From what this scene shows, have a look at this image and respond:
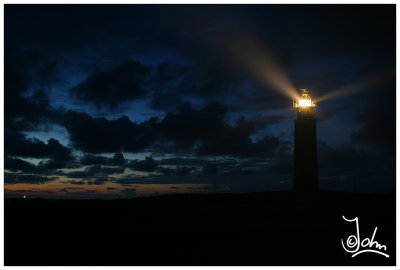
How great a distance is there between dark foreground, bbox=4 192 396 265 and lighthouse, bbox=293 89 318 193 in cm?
293

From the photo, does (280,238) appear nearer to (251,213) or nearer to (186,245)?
(186,245)

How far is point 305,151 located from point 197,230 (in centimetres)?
1456

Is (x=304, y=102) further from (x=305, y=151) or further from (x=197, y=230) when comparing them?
(x=197, y=230)

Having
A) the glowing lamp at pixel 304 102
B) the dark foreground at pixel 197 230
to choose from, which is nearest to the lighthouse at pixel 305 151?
the glowing lamp at pixel 304 102

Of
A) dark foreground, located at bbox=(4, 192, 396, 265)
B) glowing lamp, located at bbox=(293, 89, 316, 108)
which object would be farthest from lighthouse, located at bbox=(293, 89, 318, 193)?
dark foreground, located at bbox=(4, 192, 396, 265)

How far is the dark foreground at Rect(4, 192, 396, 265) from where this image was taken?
11945 mm

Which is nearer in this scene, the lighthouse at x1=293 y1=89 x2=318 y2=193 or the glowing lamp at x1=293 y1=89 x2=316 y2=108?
the lighthouse at x1=293 y1=89 x2=318 y2=193

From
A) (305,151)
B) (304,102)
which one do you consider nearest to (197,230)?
(305,151)

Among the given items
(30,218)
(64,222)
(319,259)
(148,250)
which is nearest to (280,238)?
(319,259)

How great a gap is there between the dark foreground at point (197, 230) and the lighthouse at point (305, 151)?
9.61ft

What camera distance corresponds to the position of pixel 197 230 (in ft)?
51.1

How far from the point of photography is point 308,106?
28.6 metres

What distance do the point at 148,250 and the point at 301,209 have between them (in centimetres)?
1119

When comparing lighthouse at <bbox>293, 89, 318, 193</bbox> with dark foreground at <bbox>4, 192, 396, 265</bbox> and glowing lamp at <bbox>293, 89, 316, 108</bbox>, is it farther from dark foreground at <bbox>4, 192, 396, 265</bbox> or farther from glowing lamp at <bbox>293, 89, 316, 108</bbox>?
dark foreground at <bbox>4, 192, 396, 265</bbox>
